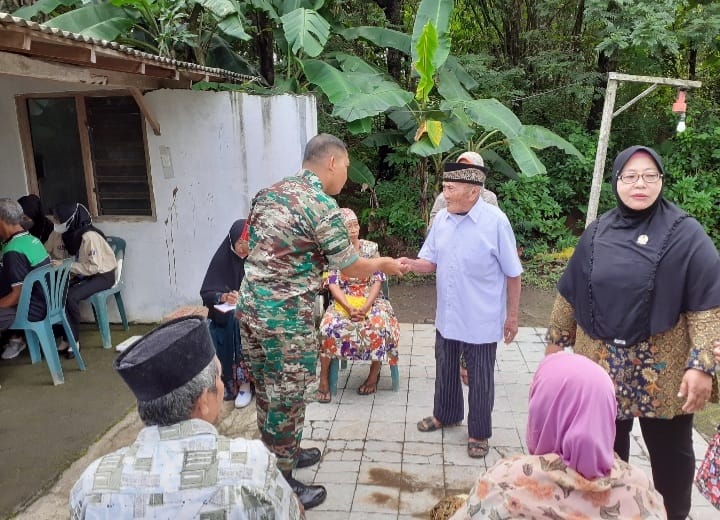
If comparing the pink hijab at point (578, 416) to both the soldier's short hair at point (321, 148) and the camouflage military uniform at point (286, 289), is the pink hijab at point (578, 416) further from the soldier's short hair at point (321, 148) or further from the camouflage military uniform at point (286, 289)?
the soldier's short hair at point (321, 148)

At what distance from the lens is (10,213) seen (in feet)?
14.8

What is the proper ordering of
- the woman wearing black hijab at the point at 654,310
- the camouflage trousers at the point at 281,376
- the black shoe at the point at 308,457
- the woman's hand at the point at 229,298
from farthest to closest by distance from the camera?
the woman's hand at the point at 229,298 < the black shoe at the point at 308,457 < the camouflage trousers at the point at 281,376 < the woman wearing black hijab at the point at 654,310

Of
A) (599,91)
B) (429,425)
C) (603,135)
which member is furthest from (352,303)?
(599,91)

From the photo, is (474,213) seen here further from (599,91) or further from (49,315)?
(599,91)

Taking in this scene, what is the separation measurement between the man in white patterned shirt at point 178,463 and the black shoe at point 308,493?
5.13 ft

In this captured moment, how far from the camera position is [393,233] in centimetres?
899

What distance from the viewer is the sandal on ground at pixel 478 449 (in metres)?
3.50

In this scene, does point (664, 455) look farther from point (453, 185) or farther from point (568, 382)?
point (453, 185)

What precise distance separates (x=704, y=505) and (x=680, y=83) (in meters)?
5.43

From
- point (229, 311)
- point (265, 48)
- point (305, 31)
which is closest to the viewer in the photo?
point (229, 311)

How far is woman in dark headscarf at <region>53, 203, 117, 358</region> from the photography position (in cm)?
515

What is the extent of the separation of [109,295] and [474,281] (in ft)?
12.9

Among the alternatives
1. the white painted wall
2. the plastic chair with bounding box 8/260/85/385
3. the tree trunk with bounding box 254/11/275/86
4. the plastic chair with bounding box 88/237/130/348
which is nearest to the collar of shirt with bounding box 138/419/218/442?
the plastic chair with bounding box 8/260/85/385

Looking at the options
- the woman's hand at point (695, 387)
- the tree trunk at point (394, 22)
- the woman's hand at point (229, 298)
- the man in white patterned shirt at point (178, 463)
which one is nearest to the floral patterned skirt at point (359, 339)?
the woman's hand at point (229, 298)
